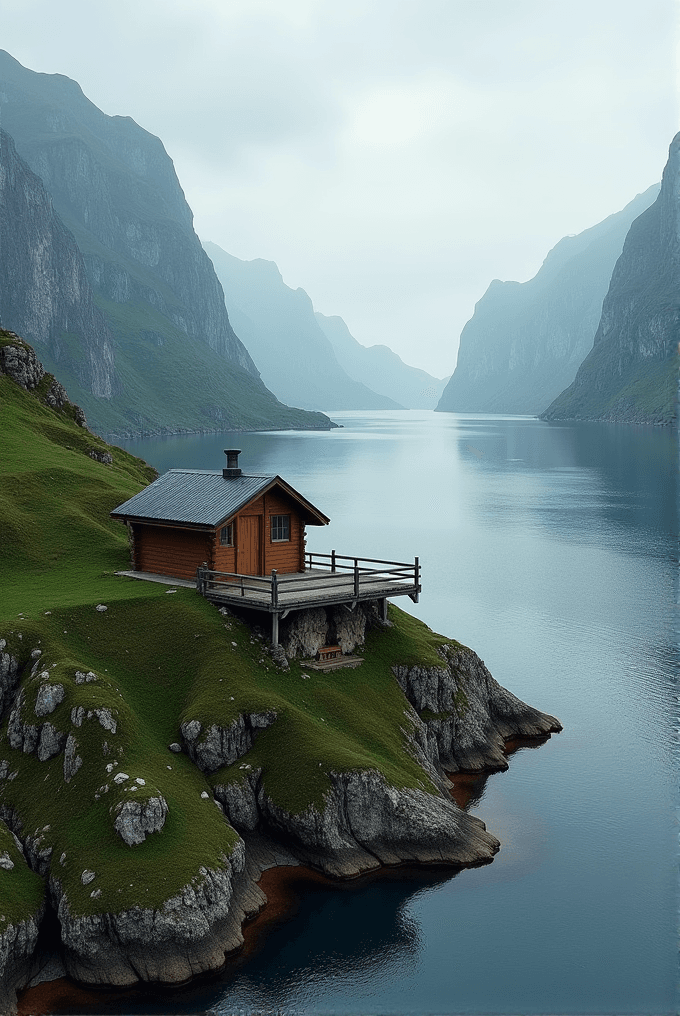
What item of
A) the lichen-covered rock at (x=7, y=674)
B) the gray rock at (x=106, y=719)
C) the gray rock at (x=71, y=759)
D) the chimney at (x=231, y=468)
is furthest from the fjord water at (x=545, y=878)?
the chimney at (x=231, y=468)

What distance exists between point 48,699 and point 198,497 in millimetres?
14922

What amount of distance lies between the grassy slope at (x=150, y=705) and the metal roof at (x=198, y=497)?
375 centimetres

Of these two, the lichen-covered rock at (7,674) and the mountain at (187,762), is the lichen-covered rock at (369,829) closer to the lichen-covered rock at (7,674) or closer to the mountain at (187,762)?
the mountain at (187,762)

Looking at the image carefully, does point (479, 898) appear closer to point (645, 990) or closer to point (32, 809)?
point (645, 990)

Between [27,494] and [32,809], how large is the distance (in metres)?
29.5

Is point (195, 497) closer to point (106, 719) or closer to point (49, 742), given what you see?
point (106, 719)

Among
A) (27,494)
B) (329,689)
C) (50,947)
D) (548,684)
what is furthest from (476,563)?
(50,947)

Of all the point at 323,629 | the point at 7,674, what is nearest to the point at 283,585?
the point at 323,629

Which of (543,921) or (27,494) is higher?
(27,494)

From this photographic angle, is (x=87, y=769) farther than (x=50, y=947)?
Yes

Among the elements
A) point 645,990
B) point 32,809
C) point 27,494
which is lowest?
point 645,990

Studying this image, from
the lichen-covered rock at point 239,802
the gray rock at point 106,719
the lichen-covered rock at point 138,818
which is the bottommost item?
the lichen-covered rock at point 239,802

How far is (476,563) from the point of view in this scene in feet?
327

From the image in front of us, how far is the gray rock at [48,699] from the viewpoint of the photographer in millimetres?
34812
